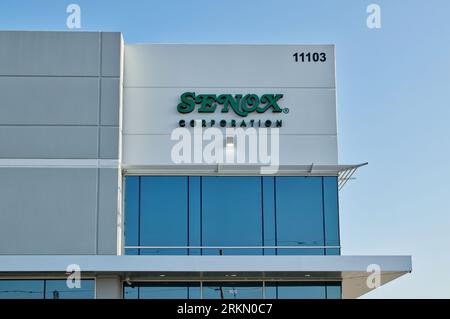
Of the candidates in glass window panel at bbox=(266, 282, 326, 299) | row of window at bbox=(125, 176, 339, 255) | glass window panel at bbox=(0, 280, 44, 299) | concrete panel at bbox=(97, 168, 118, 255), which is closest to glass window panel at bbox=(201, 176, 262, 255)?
row of window at bbox=(125, 176, 339, 255)

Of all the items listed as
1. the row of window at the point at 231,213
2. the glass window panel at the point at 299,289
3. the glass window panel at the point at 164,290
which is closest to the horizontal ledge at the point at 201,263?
the row of window at the point at 231,213

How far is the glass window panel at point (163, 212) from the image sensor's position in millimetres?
21094

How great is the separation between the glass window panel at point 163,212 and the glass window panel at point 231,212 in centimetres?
56

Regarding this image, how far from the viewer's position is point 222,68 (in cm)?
2214

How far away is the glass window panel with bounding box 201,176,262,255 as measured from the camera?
834 inches

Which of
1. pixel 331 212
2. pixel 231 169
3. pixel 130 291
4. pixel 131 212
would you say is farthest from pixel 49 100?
pixel 331 212

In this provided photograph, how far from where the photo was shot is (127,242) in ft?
68.9

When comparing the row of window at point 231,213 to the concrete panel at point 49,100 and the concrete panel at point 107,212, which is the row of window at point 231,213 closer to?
the concrete panel at point 107,212

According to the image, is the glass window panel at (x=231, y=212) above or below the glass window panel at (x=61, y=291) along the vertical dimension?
above

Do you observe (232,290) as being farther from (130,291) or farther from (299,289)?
(130,291)

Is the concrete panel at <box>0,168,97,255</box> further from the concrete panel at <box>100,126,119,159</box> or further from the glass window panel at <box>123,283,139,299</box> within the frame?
the glass window panel at <box>123,283,139,299</box>

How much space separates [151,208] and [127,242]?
1.07 metres
